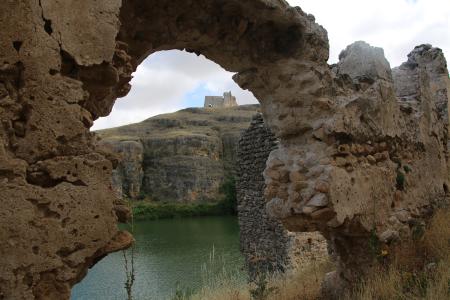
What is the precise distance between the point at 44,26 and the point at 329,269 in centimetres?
486

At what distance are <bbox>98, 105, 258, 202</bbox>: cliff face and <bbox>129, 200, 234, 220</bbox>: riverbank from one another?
0.86 meters

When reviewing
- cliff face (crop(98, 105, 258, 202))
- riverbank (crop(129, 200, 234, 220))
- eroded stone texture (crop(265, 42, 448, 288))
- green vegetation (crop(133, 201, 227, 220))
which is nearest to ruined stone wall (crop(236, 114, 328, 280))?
eroded stone texture (crop(265, 42, 448, 288))

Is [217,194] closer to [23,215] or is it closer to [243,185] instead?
[243,185]

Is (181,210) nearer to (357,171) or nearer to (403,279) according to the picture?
(357,171)

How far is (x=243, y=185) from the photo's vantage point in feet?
35.4

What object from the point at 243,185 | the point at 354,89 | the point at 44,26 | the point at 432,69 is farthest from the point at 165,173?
the point at 44,26

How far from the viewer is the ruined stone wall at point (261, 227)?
30.0 feet

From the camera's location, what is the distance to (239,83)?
4328 millimetres

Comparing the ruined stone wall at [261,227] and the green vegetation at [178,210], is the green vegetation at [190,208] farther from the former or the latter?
the ruined stone wall at [261,227]

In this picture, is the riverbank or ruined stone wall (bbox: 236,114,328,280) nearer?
ruined stone wall (bbox: 236,114,328,280)

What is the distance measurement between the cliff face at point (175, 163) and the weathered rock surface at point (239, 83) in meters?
24.4

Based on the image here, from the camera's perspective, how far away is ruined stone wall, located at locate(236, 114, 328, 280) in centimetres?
916

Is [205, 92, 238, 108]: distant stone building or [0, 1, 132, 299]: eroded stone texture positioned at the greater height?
[205, 92, 238, 108]: distant stone building

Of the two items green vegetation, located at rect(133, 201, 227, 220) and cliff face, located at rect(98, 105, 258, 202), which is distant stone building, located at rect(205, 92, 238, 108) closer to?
cliff face, located at rect(98, 105, 258, 202)
